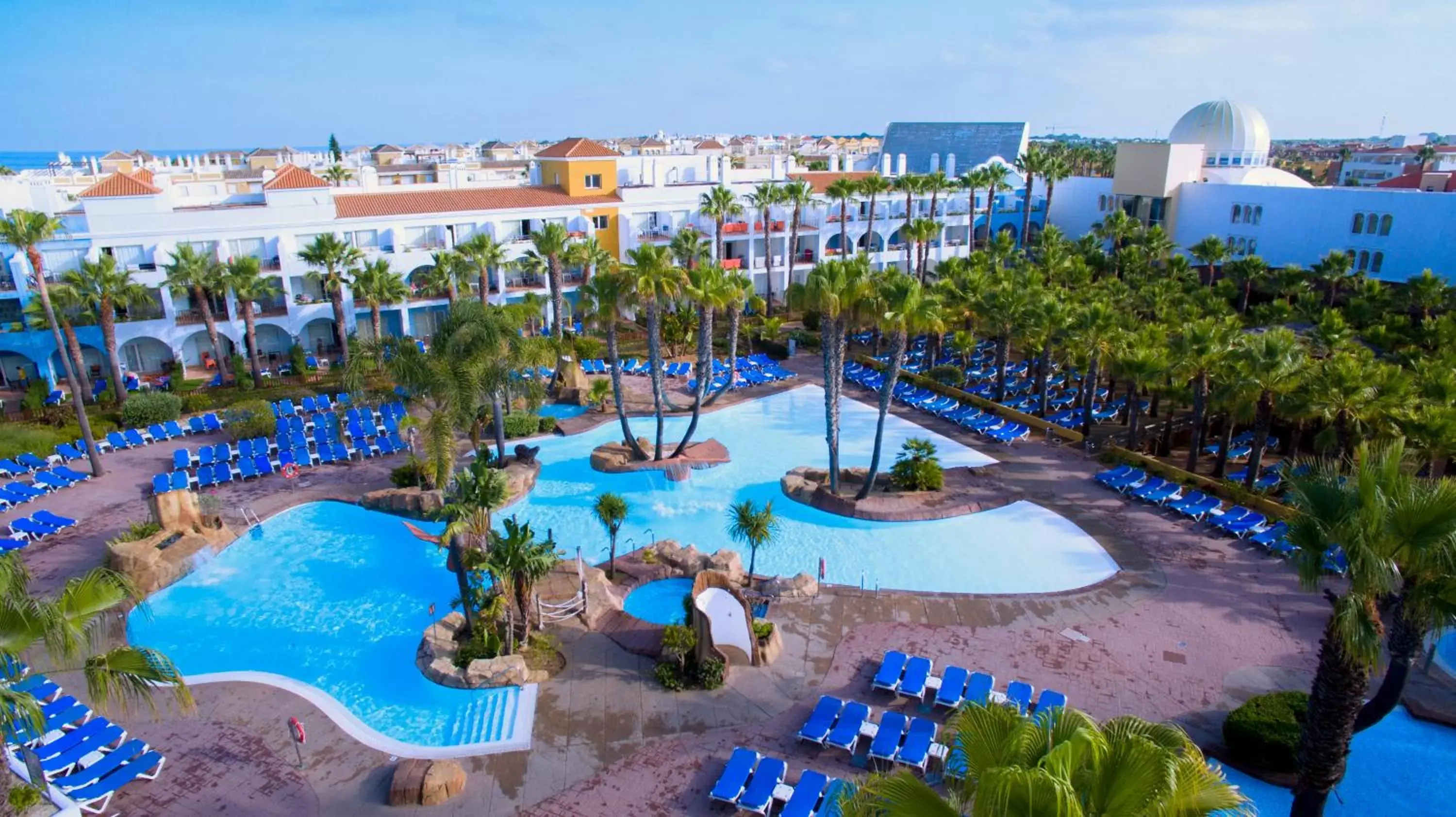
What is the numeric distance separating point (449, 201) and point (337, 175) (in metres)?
18.3

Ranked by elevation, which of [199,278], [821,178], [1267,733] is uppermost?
[821,178]

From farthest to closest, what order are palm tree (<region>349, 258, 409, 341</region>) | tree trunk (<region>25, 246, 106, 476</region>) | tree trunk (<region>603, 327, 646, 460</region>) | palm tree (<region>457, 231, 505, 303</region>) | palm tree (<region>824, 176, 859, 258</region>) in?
palm tree (<region>824, 176, 859, 258</region>) → palm tree (<region>457, 231, 505, 303</region>) → palm tree (<region>349, 258, 409, 341</region>) → tree trunk (<region>603, 327, 646, 460</region>) → tree trunk (<region>25, 246, 106, 476</region>)

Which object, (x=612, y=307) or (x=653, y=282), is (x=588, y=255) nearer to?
(x=612, y=307)

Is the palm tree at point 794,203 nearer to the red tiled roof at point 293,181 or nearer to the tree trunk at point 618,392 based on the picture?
the tree trunk at point 618,392

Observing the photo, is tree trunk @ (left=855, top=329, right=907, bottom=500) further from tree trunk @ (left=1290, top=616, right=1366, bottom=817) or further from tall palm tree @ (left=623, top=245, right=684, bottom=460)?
tree trunk @ (left=1290, top=616, right=1366, bottom=817)

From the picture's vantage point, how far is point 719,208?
1677 inches

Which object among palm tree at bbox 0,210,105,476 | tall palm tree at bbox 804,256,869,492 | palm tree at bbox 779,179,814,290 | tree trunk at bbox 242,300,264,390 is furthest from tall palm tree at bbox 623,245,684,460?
palm tree at bbox 779,179,814,290

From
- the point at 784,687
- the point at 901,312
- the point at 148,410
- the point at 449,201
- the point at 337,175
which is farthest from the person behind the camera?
the point at 337,175

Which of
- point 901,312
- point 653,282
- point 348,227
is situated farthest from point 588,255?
point 901,312

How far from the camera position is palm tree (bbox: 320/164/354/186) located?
5419 cm

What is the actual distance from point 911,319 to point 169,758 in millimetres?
16834

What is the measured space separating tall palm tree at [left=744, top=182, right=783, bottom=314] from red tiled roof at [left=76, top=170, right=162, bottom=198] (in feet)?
88.3

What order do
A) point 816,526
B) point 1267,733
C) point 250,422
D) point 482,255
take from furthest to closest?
point 482,255 → point 250,422 → point 816,526 → point 1267,733

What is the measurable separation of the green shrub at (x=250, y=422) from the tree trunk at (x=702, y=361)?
1369 centimetres
